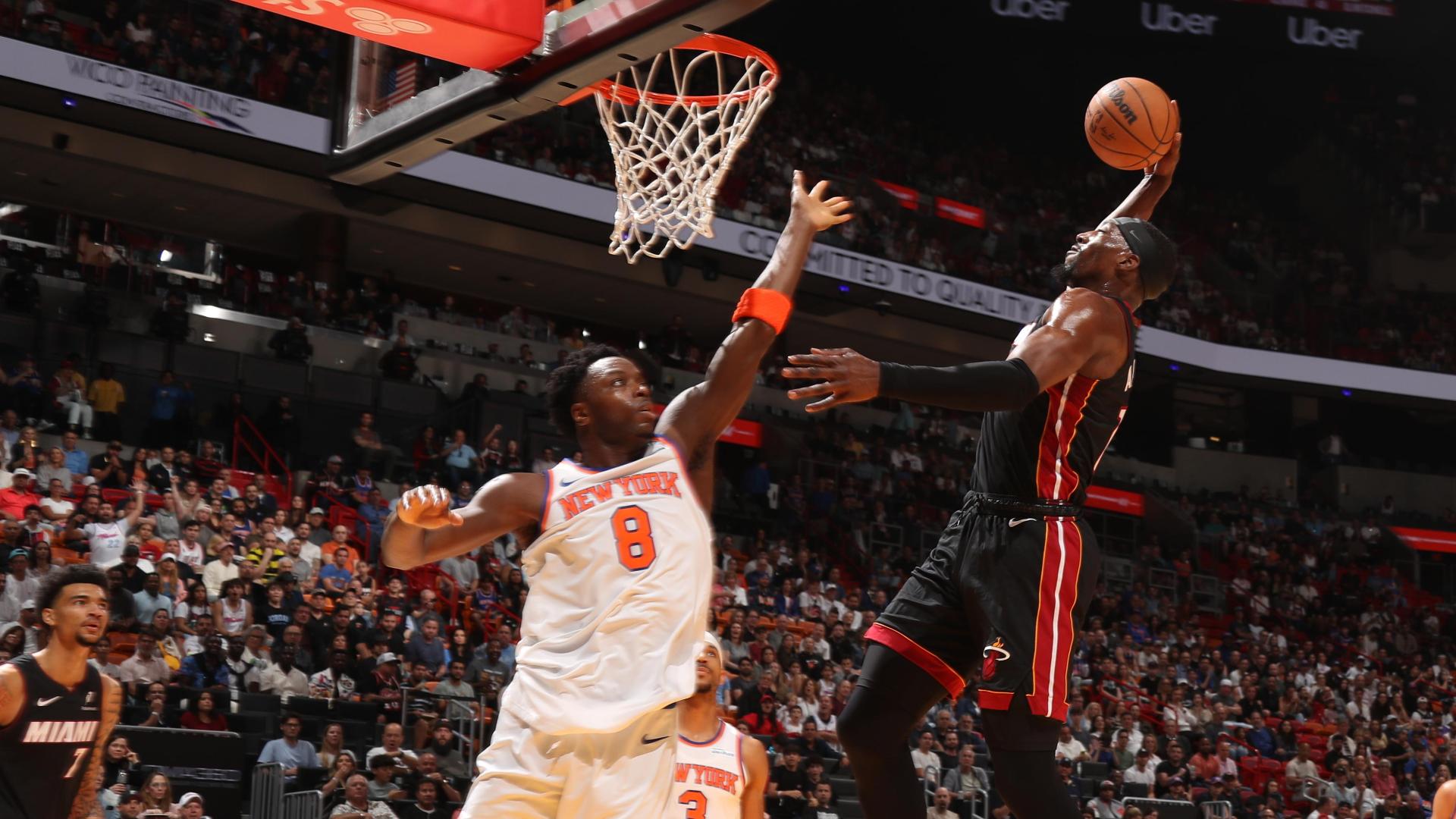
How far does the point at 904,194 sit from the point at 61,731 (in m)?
20.0

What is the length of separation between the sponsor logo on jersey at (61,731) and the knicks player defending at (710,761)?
2111 mm

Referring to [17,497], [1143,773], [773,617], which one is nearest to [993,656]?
[17,497]

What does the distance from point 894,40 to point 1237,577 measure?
1153 cm

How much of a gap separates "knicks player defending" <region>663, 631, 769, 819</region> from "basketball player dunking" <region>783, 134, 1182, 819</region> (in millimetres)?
1748

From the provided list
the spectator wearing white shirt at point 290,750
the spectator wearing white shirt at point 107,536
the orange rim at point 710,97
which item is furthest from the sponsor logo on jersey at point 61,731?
the spectator wearing white shirt at point 107,536

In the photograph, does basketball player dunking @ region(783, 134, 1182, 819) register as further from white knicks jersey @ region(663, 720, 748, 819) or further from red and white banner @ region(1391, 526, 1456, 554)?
red and white banner @ region(1391, 526, 1456, 554)

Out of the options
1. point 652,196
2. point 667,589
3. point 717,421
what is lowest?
point 667,589

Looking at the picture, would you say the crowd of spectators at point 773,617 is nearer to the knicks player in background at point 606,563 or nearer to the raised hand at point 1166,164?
the knicks player in background at point 606,563

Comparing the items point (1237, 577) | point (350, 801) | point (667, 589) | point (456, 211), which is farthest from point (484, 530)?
point (1237, 577)

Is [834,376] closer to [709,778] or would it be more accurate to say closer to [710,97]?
[709,778]

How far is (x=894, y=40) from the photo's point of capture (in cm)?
2711

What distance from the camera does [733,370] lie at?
10.9ft

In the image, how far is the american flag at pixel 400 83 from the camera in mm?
6484

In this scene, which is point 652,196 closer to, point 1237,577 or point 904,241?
point 904,241
